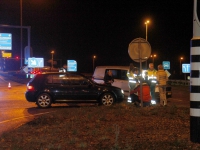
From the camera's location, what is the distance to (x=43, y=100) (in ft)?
53.7

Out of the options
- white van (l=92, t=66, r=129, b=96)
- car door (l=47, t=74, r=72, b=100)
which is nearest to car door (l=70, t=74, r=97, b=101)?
car door (l=47, t=74, r=72, b=100)

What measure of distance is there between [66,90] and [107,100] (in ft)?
6.04

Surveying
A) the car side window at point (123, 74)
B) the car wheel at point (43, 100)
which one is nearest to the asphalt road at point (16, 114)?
the car wheel at point (43, 100)

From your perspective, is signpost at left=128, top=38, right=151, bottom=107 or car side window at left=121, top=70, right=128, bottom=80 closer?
signpost at left=128, top=38, right=151, bottom=107

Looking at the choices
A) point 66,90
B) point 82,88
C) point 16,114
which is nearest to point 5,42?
point 66,90

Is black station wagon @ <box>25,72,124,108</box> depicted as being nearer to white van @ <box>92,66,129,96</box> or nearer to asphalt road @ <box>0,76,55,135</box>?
asphalt road @ <box>0,76,55,135</box>

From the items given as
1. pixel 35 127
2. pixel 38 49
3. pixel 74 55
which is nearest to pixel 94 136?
pixel 35 127

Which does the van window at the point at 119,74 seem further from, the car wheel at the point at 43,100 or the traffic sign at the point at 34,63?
the traffic sign at the point at 34,63

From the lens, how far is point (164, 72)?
634 inches

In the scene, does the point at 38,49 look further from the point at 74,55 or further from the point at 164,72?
the point at 164,72

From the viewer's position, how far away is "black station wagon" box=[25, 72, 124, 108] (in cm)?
1638

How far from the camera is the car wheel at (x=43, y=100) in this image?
53.6 ft

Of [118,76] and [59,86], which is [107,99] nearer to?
[59,86]

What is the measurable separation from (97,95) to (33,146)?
9.25 metres
